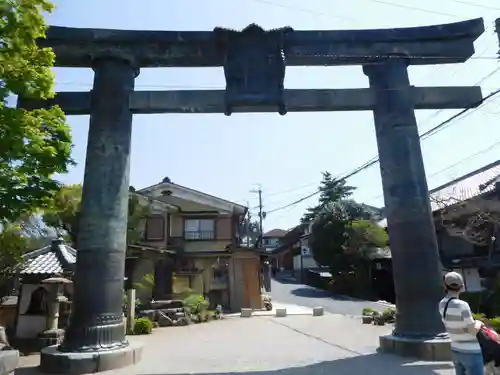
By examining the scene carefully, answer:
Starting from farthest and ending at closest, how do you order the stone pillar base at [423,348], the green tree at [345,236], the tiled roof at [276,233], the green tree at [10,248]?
the tiled roof at [276,233] → the green tree at [345,236] → the green tree at [10,248] → the stone pillar base at [423,348]

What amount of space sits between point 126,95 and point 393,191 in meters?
7.00

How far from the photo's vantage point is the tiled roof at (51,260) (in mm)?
12477

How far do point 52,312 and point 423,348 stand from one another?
35.0 ft

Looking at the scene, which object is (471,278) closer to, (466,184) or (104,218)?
(466,184)

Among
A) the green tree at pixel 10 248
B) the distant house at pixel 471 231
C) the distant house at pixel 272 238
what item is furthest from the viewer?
the distant house at pixel 272 238

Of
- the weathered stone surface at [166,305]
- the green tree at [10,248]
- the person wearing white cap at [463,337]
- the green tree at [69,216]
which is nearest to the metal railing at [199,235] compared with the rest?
the weathered stone surface at [166,305]

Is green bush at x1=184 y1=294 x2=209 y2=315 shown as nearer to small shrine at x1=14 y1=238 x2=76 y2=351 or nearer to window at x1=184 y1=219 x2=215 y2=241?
window at x1=184 y1=219 x2=215 y2=241

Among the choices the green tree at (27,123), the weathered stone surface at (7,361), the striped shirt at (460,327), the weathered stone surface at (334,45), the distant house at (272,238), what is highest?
the distant house at (272,238)

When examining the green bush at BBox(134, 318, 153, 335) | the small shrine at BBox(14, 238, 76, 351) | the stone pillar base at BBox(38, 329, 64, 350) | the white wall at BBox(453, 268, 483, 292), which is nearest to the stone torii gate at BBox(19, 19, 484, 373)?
the small shrine at BBox(14, 238, 76, 351)

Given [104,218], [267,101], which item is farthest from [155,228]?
[267,101]

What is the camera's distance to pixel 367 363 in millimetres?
7957

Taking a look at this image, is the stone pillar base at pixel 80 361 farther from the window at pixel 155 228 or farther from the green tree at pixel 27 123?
the window at pixel 155 228

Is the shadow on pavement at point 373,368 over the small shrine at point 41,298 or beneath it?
beneath

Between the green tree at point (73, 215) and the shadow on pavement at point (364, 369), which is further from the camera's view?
the green tree at point (73, 215)
